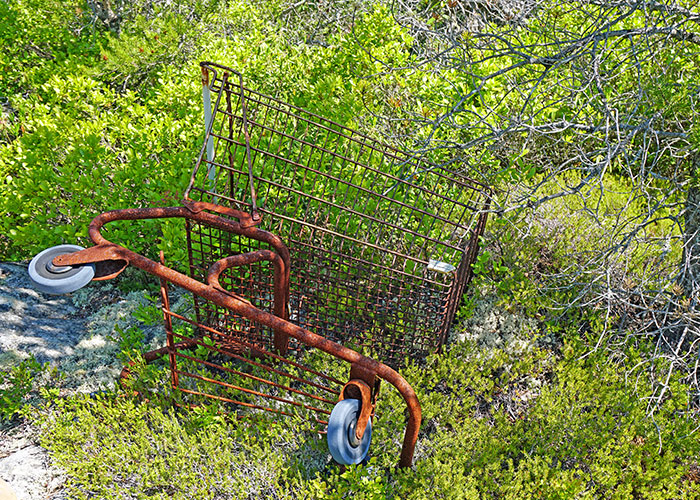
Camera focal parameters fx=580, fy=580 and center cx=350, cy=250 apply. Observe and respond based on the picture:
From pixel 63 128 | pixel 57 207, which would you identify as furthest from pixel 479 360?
pixel 63 128

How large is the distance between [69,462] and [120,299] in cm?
130

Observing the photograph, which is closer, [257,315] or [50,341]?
[257,315]

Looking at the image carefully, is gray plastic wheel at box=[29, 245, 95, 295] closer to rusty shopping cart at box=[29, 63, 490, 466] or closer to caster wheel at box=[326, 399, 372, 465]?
rusty shopping cart at box=[29, 63, 490, 466]

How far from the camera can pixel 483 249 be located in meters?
4.08

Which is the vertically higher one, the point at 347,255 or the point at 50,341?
the point at 347,255

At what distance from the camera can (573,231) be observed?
420 cm

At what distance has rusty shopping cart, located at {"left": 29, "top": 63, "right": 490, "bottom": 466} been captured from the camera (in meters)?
2.43

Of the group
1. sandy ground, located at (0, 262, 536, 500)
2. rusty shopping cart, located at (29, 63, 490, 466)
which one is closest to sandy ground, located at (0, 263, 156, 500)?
sandy ground, located at (0, 262, 536, 500)

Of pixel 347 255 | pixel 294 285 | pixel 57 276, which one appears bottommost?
pixel 294 285

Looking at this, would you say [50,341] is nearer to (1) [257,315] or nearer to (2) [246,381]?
(2) [246,381]

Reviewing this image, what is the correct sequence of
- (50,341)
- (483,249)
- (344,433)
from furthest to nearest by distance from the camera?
1. (483,249)
2. (50,341)
3. (344,433)

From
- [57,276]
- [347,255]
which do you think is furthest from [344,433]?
[57,276]

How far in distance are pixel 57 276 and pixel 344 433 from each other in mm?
1361

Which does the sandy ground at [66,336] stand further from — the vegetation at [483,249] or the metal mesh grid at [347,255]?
the metal mesh grid at [347,255]
